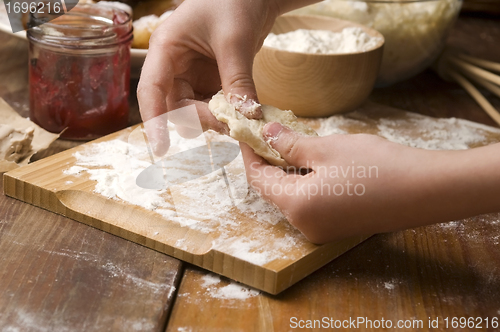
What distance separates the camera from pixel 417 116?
1363mm

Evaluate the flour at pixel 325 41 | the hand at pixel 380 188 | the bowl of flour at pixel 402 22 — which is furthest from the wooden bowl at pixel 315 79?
the hand at pixel 380 188

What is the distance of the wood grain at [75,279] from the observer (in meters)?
0.66

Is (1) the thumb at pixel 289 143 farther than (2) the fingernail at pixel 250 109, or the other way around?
(2) the fingernail at pixel 250 109

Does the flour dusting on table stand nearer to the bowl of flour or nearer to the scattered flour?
the scattered flour

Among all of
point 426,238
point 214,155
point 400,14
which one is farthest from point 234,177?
point 400,14

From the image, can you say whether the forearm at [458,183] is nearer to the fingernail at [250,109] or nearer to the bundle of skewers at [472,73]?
the fingernail at [250,109]

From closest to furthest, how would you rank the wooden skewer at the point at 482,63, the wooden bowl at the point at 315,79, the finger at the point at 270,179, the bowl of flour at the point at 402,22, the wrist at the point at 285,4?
the finger at the point at 270,179 → the wrist at the point at 285,4 → the wooden bowl at the point at 315,79 → the bowl of flour at the point at 402,22 → the wooden skewer at the point at 482,63

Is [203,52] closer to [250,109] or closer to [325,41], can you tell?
[250,109]

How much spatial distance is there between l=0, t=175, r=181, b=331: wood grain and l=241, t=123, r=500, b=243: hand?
0.69 feet

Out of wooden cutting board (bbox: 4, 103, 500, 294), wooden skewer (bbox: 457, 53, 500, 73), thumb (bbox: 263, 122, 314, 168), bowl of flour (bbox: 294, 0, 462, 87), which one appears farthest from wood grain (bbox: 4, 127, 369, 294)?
wooden skewer (bbox: 457, 53, 500, 73)

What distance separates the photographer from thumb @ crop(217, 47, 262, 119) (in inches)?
35.9

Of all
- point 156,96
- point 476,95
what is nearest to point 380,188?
point 156,96

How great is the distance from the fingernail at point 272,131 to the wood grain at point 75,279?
236 mm

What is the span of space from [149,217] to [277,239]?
202mm
